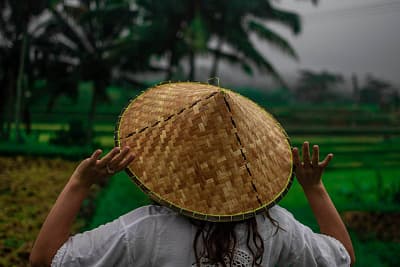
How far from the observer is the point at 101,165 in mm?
A: 775

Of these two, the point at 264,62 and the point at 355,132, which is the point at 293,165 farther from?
the point at 355,132

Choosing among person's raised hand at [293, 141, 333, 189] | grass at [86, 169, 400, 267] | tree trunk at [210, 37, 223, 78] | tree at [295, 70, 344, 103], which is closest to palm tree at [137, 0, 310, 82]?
tree trunk at [210, 37, 223, 78]

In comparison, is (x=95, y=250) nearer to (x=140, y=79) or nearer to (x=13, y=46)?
(x=13, y=46)

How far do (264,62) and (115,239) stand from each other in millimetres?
9342

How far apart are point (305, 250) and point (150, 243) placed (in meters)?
0.29

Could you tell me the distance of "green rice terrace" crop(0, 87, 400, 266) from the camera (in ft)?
12.3

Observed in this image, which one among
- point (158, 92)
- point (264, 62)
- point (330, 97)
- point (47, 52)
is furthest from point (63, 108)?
point (158, 92)

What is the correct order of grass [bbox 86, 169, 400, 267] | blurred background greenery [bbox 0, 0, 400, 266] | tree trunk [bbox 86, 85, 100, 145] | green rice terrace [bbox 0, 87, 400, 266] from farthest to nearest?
tree trunk [bbox 86, 85, 100, 145] < blurred background greenery [bbox 0, 0, 400, 266] < green rice terrace [bbox 0, 87, 400, 266] < grass [bbox 86, 169, 400, 267]

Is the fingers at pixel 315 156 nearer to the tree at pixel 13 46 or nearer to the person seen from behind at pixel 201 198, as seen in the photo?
the person seen from behind at pixel 201 198

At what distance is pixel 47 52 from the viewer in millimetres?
10445

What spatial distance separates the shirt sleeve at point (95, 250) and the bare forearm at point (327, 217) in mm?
420

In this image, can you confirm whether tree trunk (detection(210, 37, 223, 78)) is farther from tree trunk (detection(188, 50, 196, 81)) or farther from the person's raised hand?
the person's raised hand

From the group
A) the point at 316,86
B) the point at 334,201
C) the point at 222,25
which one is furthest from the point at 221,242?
the point at 316,86

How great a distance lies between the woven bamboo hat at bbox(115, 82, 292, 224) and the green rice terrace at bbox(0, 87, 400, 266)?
638 mm
